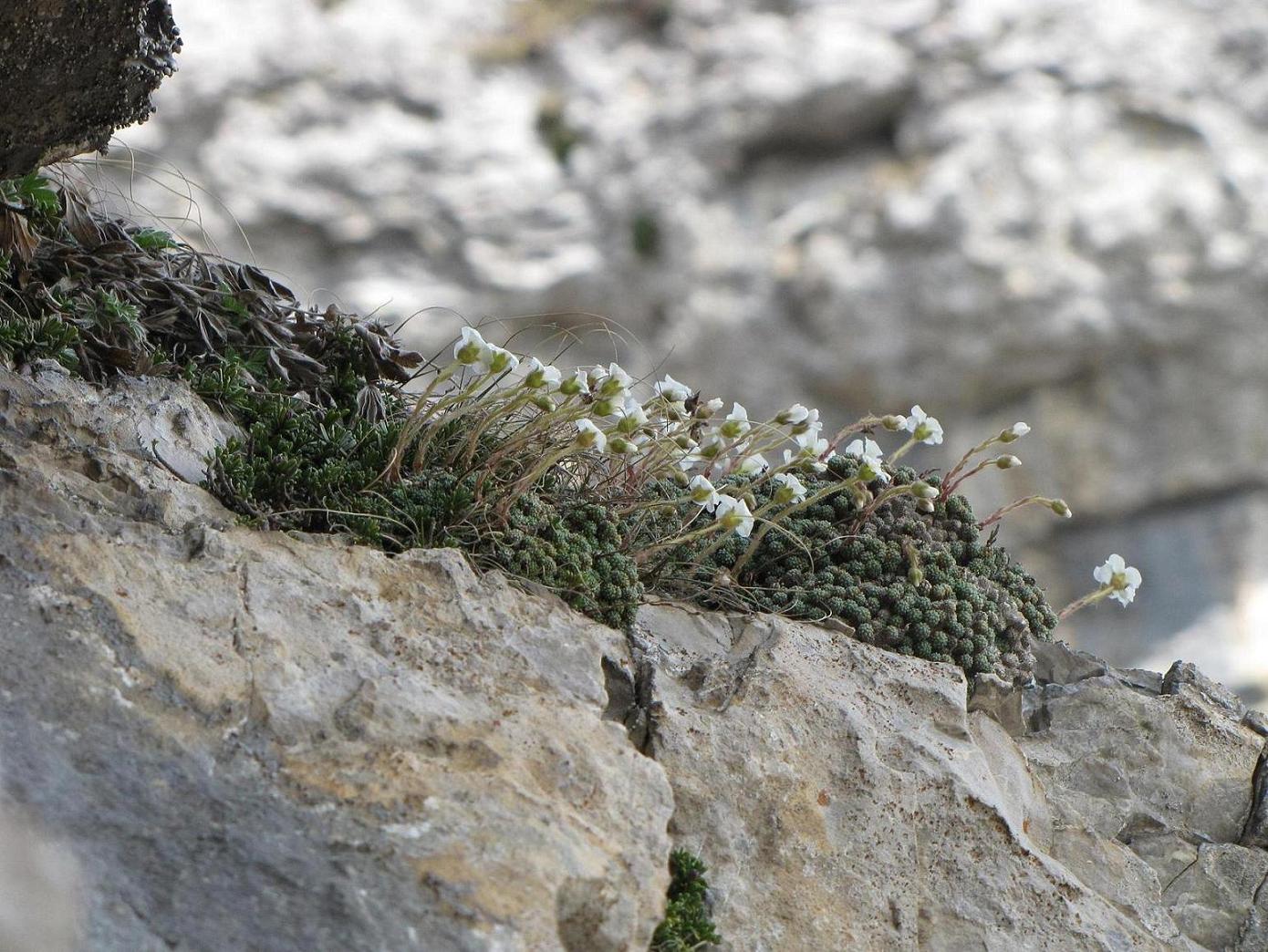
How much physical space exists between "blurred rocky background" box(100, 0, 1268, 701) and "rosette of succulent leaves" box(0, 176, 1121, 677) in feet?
54.6

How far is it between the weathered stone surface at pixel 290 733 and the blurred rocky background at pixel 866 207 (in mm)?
17873

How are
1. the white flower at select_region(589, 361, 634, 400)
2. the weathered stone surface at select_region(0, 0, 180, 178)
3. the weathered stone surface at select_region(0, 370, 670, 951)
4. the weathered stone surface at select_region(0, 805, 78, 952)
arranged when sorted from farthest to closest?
the white flower at select_region(589, 361, 634, 400) < the weathered stone surface at select_region(0, 0, 180, 178) < the weathered stone surface at select_region(0, 370, 670, 951) < the weathered stone surface at select_region(0, 805, 78, 952)

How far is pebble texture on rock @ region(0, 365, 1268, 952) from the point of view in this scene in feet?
6.96

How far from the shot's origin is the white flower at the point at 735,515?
336 centimetres

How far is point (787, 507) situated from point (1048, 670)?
3.27 feet

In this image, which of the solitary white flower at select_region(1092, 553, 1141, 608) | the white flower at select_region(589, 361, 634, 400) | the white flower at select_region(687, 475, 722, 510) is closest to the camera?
the white flower at select_region(589, 361, 634, 400)

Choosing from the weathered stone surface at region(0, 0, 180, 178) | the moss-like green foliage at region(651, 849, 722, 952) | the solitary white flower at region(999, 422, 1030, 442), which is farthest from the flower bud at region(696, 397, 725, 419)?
the weathered stone surface at region(0, 0, 180, 178)

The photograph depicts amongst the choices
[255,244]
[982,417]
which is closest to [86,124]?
[255,244]

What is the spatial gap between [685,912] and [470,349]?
4.68ft

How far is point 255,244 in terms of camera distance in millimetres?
21312

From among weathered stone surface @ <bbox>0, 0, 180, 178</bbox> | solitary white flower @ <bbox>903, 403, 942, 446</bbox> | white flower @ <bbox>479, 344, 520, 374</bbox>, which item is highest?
solitary white flower @ <bbox>903, 403, 942, 446</bbox>

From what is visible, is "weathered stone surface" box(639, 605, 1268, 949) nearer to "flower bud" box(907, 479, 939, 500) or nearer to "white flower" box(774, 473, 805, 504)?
"white flower" box(774, 473, 805, 504)

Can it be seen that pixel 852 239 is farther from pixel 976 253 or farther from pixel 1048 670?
pixel 1048 670

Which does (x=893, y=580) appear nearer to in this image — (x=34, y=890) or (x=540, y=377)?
(x=540, y=377)
